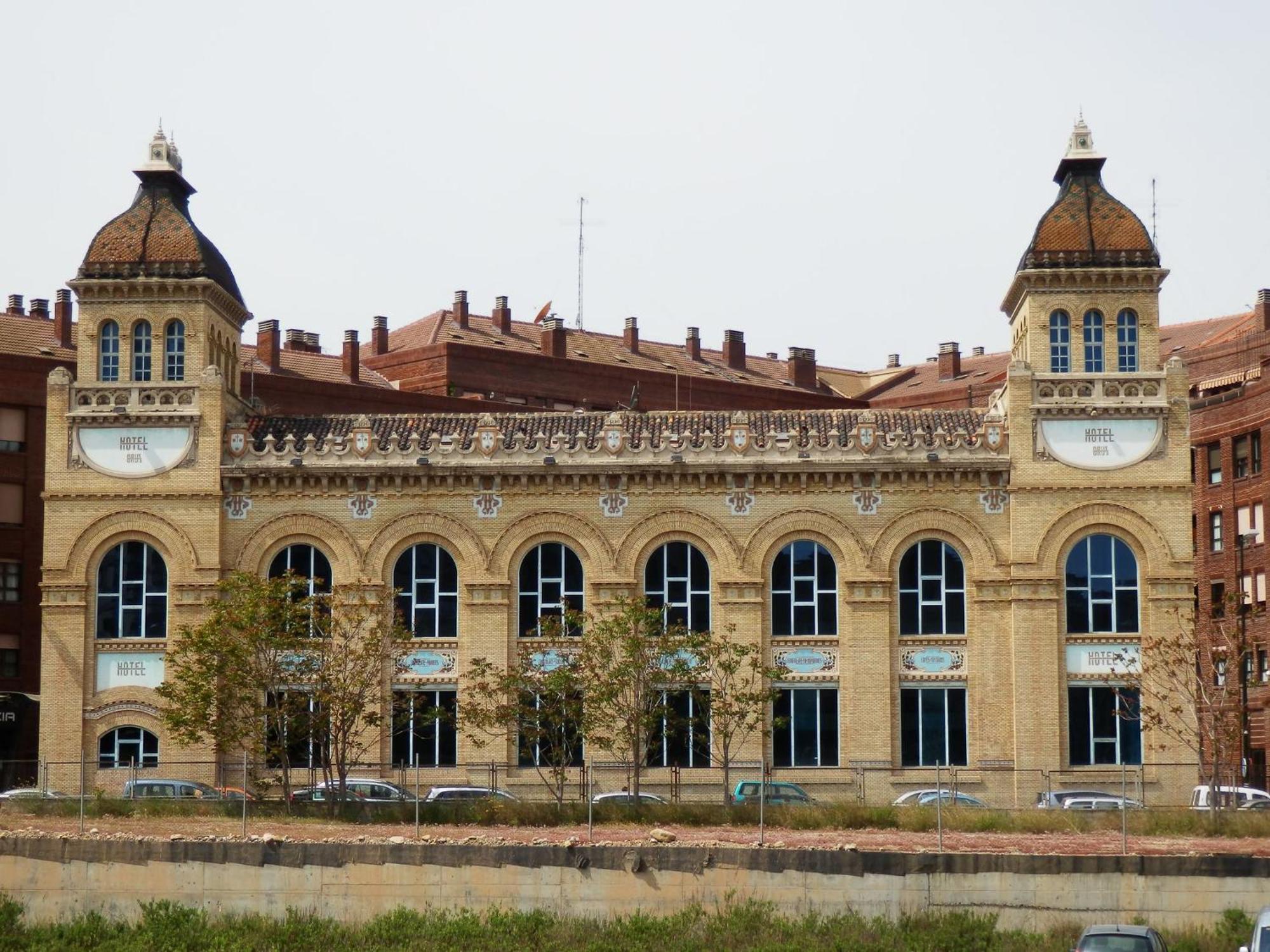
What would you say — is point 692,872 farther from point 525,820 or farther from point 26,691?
point 26,691

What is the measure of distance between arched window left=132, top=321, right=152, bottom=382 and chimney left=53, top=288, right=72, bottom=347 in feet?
82.1

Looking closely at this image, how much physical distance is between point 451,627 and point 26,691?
21652 mm

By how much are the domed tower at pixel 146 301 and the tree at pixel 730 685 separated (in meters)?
17.8

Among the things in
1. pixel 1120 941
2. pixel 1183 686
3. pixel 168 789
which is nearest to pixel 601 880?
pixel 1120 941

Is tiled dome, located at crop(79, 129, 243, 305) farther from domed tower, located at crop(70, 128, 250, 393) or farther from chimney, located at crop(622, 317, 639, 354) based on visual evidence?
chimney, located at crop(622, 317, 639, 354)

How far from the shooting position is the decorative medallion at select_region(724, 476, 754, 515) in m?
63.1

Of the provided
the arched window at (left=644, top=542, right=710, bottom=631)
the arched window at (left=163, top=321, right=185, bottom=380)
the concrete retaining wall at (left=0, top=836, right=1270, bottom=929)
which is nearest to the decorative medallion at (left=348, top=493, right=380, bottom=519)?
the arched window at (left=163, top=321, right=185, bottom=380)

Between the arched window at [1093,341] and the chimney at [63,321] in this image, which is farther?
the chimney at [63,321]

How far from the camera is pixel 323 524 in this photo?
209 feet

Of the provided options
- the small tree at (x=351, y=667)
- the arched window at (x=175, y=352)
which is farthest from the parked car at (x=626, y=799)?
the arched window at (x=175, y=352)

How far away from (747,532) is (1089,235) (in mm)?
13541

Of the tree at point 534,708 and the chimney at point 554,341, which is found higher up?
the chimney at point 554,341

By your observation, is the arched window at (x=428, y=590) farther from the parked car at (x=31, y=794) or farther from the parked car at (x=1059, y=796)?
the parked car at (x=1059, y=796)

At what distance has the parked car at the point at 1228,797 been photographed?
5356 cm
